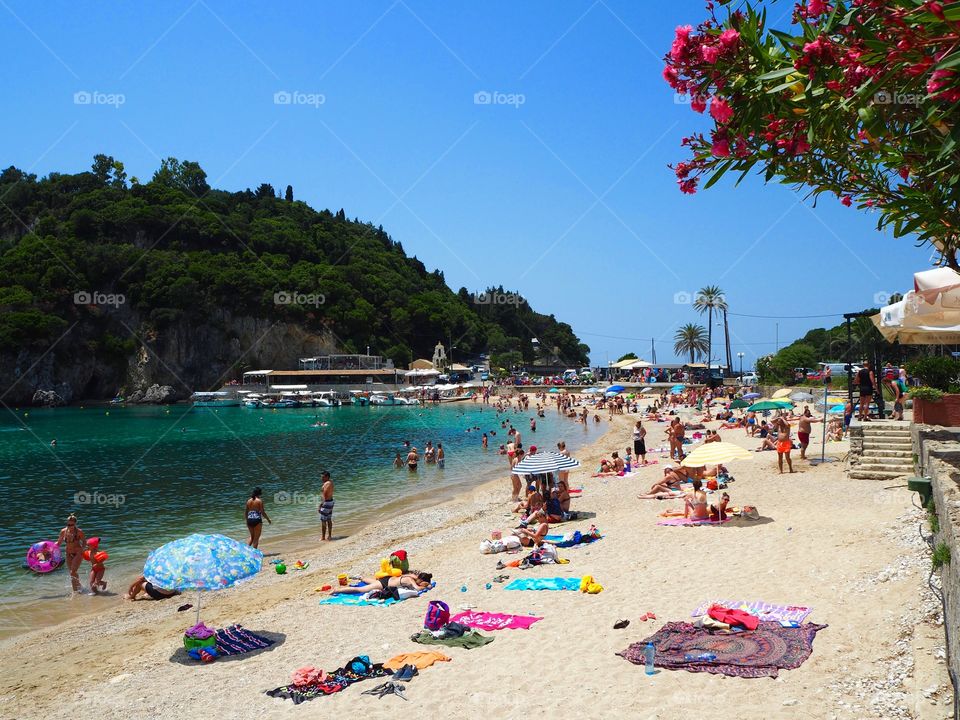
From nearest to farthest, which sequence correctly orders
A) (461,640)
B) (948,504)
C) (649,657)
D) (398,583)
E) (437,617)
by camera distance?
(948,504), (649,657), (461,640), (437,617), (398,583)

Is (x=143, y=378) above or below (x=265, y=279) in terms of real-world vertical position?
below

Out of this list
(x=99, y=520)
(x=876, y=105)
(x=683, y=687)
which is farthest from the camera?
(x=99, y=520)

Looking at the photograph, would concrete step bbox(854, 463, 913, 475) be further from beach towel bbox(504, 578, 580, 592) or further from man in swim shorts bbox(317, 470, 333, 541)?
man in swim shorts bbox(317, 470, 333, 541)

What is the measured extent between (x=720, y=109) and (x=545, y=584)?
7705mm

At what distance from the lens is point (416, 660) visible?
7.30 metres

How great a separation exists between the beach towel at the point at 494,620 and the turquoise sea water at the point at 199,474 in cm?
856

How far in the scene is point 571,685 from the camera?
251 inches

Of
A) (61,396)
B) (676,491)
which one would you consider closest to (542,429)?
(676,491)

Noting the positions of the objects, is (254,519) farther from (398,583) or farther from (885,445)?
(885,445)

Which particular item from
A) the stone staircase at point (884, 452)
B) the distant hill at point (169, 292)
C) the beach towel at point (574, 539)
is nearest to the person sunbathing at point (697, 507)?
the beach towel at point (574, 539)

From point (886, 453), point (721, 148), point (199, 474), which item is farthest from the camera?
point (199, 474)

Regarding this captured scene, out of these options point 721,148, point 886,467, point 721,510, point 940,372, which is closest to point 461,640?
point 721,148

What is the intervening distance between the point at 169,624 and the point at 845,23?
11.5 metres

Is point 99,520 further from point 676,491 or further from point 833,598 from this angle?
point 833,598
